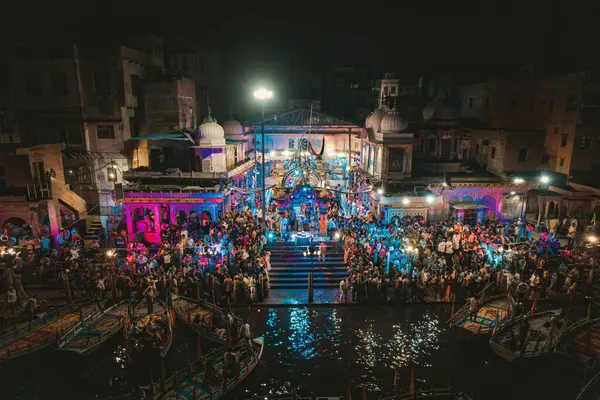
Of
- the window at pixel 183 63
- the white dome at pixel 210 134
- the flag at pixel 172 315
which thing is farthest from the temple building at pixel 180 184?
the window at pixel 183 63

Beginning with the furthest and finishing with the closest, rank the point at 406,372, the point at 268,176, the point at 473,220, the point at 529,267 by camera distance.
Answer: the point at 268,176 → the point at 473,220 → the point at 529,267 → the point at 406,372

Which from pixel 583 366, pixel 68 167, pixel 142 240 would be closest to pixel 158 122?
pixel 68 167

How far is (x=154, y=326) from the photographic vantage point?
16344mm

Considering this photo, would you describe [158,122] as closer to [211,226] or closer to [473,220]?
[211,226]

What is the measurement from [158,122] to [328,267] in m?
20.6

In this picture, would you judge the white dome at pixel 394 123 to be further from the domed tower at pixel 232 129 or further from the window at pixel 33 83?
the window at pixel 33 83

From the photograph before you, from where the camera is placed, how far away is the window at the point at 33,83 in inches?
1201

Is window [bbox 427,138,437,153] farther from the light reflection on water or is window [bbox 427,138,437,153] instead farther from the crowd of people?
the light reflection on water

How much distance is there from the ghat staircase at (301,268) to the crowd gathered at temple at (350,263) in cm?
65

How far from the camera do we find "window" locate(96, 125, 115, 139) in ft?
104

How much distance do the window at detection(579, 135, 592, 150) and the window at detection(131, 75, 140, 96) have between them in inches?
1381

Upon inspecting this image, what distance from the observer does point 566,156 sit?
3112cm

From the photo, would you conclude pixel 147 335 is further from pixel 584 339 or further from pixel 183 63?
pixel 183 63

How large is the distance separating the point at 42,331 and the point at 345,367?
487 inches
